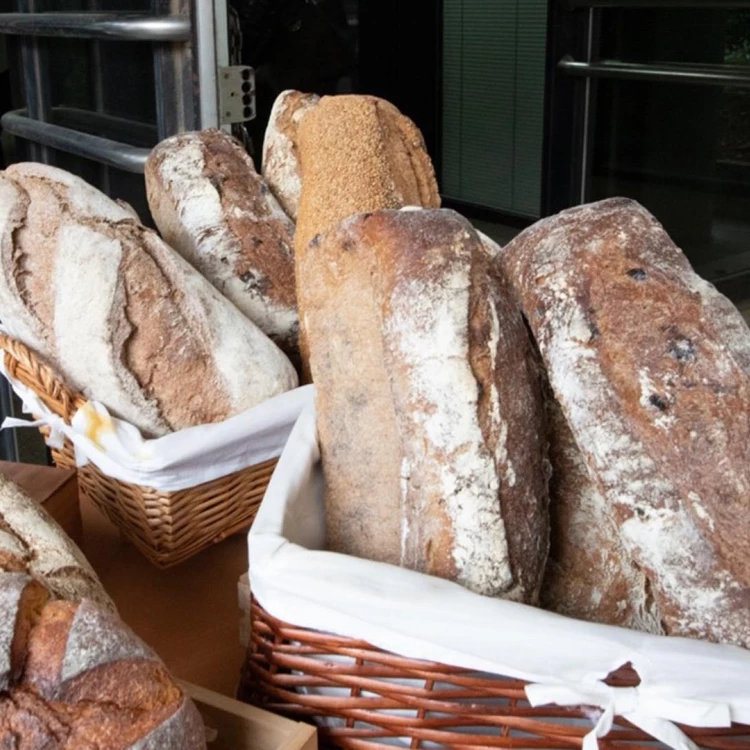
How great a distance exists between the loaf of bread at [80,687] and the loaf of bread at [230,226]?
0.59 metres

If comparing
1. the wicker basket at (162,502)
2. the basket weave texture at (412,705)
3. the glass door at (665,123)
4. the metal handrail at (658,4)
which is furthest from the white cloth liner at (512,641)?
the glass door at (665,123)

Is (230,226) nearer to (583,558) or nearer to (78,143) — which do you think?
(583,558)

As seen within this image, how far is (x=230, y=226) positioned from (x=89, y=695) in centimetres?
70

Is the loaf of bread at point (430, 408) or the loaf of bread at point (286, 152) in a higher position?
the loaf of bread at point (286, 152)

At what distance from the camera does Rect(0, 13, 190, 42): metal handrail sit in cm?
165

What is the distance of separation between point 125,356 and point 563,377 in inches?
17.3

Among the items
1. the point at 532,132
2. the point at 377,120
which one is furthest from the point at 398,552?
the point at 532,132

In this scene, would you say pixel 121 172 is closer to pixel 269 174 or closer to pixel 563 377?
pixel 269 174

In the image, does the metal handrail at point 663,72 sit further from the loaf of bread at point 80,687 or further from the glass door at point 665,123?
the loaf of bread at point 80,687

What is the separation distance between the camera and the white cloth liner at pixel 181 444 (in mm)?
821

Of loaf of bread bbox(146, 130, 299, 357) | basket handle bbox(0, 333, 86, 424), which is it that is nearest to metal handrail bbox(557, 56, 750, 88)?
loaf of bread bbox(146, 130, 299, 357)

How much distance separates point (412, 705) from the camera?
569 millimetres

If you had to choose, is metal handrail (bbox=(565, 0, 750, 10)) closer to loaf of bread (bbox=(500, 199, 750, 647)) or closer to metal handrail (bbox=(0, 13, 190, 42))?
metal handrail (bbox=(0, 13, 190, 42))

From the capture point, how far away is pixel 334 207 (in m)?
0.98
